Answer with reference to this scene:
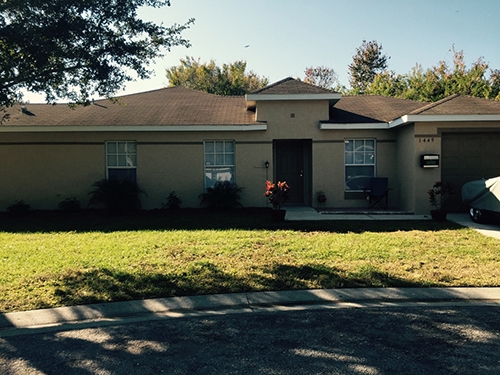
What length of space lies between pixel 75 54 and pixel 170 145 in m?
5.92

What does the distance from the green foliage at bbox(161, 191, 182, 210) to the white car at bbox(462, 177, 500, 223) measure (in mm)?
8648

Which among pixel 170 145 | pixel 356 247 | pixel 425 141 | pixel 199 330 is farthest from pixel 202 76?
pixel 199 330

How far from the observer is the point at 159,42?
9.05 m

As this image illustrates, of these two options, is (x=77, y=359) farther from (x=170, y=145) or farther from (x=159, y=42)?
→ (x=170, y=145)

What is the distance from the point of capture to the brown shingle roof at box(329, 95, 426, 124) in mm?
14008

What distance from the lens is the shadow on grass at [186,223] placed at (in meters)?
10.1

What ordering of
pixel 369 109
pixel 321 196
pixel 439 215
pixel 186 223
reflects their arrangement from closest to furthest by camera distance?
pixel 439 215, pixel 186 223, pixel 321 196, pixel 369 109

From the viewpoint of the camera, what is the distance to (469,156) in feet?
41.3

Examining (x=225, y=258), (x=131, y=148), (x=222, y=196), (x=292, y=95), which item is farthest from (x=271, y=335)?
(x=131, y=148)

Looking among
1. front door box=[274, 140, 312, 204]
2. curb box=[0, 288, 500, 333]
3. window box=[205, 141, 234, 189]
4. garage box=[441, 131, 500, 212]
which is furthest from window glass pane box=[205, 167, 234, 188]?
curb box=[0, 288, 500, 333]

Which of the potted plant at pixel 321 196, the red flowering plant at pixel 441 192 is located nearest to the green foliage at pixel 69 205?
the potted plant at pixel 321 196

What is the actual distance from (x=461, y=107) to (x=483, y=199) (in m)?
3.23

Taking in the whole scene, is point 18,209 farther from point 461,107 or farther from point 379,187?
point 461,107

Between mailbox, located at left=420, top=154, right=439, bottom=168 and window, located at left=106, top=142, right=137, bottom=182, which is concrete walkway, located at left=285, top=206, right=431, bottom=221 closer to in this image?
mailbox, located at left=420, top=154, right=439, bottom=168
